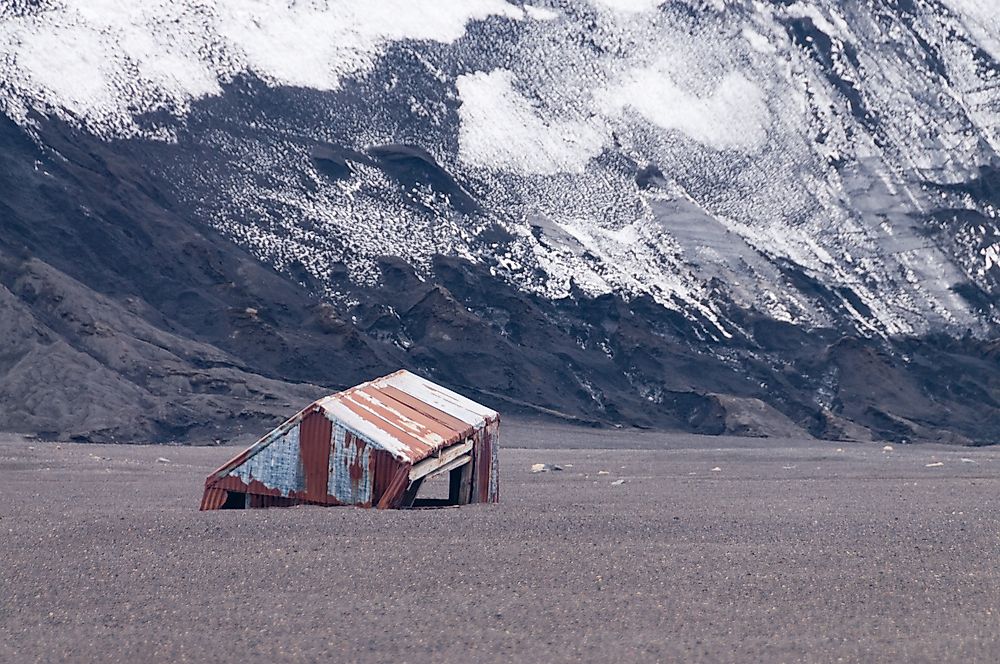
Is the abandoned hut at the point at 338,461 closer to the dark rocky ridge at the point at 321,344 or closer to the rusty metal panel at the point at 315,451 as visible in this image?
the rusty metal panel at the point at 315,451

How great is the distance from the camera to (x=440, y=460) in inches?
501

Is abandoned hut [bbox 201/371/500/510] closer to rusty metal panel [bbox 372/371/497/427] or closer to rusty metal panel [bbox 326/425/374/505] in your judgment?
rusty metal panel [bbox 326/425/374/505]

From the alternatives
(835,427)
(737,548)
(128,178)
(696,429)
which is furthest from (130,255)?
(737,548)

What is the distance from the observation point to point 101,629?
730cm

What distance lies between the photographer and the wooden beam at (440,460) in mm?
12188

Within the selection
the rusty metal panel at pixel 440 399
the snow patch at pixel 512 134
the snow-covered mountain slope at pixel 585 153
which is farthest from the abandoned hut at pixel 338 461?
the snow patch at pixel 512 134

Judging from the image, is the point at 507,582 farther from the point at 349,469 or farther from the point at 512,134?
the point at 512,134

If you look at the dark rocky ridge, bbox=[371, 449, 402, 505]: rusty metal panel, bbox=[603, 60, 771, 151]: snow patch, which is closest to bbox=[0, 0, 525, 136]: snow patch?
the dark rocky ridge

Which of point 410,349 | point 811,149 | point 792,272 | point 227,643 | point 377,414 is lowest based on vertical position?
point 227,643

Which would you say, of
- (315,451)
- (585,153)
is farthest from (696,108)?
(315,451)

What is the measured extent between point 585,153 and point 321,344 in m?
12.1

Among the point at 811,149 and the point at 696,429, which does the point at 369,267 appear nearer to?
the point at 696,429

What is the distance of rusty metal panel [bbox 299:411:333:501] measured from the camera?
12.2 m

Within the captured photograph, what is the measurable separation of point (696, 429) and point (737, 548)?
25684 mm
